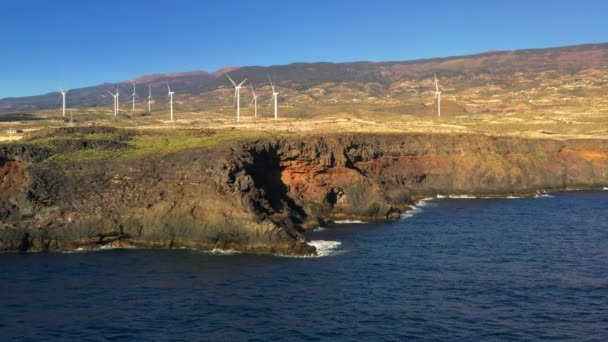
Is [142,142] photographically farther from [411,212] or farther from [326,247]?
→ [411,212]

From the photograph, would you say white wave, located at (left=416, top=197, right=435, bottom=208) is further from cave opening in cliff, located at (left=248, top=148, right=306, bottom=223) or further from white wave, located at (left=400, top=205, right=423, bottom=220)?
cave opening in cliff, located at (left=248, top=148, right=306, bottom=223)

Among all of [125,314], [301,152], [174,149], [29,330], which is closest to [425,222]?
→ [301,152]

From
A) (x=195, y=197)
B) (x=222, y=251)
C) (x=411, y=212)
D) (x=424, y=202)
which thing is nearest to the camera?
(x=222, y=251)

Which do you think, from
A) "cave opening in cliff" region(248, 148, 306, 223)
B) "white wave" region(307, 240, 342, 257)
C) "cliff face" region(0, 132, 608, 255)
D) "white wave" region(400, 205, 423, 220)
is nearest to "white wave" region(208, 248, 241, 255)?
"cliff face" region(0, 132, 608, 255)

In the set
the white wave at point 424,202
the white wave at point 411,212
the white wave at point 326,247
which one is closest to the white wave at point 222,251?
the white wave at point 326,247

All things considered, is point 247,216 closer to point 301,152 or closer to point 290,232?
point 290,232

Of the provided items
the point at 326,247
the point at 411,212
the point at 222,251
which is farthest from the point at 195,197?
the point at 411,212

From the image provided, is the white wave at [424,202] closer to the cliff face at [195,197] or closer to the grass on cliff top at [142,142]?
the cliff face at [195,197]
